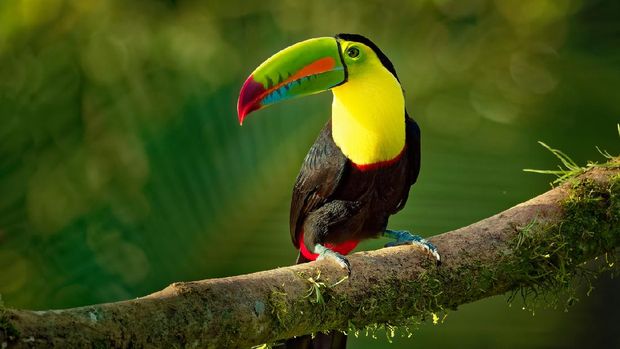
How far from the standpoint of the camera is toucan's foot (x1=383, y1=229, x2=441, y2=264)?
3.04m

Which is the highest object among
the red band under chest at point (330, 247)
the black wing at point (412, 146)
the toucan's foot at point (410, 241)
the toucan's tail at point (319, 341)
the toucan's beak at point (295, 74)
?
the toucan's beak at point (295, 74)

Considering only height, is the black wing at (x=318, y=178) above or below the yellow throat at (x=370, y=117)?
below

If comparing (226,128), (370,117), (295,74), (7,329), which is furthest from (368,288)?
(226,128)

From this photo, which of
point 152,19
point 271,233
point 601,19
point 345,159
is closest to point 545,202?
point 345,159

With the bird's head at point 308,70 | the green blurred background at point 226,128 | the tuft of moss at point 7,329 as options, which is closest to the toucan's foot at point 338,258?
the bird's head at point 308,70

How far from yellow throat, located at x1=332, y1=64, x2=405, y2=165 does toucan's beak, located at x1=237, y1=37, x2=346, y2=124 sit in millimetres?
88

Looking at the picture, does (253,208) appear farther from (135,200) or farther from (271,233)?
(135,200)

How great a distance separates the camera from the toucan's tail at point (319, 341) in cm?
323

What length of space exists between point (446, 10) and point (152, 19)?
151cm

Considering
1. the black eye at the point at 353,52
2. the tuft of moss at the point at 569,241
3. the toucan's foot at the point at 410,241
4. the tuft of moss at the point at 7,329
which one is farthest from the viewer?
the black eye at the point at 353,52

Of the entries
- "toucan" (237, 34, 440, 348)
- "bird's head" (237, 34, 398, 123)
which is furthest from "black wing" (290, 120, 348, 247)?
"bird's head" (237, 34, 398, 123)

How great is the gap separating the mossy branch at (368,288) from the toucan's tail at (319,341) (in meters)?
0.38

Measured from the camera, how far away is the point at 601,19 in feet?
16.3

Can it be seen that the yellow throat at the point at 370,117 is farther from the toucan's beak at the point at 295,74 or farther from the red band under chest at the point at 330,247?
the red band under chest at the point at 330,247
